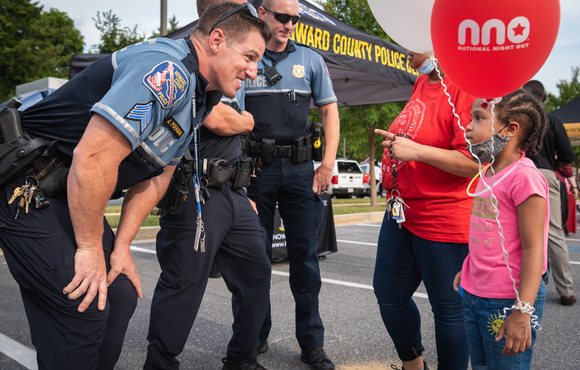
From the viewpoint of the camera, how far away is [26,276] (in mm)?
1461

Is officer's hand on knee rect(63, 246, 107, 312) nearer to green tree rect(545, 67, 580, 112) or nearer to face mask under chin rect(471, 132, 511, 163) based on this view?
face mask under chin rect(471, 132, 511, 163)

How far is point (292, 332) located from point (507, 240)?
194 centimetres

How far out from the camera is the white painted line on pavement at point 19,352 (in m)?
2.60

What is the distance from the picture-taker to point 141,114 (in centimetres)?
133

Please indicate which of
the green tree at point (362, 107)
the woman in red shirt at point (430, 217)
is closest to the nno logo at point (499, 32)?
the woman in red shirt at point (430, 217)

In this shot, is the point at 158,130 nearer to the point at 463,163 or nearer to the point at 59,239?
the point at 59,239

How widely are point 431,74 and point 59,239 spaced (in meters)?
1.78

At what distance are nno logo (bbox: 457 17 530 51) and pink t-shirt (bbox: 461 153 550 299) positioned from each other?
0.47m

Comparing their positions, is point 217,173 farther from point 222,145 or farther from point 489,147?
point 489,147

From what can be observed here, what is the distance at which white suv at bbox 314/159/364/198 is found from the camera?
21109 mm

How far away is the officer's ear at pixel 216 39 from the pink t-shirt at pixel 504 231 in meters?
1.20

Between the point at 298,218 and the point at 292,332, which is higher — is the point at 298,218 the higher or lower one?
the higher one

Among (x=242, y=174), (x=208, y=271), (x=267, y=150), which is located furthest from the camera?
(x=267, y=150)

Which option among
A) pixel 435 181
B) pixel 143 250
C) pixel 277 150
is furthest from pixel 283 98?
pixel 143 250
